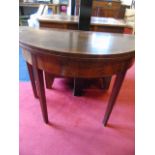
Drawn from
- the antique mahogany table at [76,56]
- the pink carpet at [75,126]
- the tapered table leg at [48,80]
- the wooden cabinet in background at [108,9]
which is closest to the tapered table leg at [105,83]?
the pink carpet at [75,126]

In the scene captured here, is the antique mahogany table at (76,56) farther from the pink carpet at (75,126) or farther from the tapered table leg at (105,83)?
the tapered table leg at (105,83)

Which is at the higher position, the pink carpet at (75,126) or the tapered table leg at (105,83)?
the tapered table leg at (105,83)

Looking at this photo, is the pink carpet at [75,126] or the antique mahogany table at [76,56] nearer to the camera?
the antique mahogany table at [76,56]

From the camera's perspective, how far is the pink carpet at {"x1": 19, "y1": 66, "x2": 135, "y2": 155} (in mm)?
1295

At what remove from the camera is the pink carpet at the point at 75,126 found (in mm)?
1295

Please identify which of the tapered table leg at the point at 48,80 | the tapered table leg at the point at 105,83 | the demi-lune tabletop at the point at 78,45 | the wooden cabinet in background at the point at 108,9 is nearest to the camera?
the demi-lune tabletop at the point at 78,45

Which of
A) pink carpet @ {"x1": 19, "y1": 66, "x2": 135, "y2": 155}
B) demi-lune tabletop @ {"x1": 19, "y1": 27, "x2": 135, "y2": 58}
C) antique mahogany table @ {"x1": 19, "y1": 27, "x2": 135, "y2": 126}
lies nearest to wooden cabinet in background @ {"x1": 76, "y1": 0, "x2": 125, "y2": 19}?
pink carpet @ {"x1": 19, "y1": 66, "x2": 135, "y2": 155}

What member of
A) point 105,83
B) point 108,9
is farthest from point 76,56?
point 108,9

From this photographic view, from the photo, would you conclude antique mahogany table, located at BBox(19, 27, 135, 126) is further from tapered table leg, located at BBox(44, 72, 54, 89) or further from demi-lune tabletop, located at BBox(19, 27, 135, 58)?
tapered table leg, located at BBox(44, 72, 54, 89)

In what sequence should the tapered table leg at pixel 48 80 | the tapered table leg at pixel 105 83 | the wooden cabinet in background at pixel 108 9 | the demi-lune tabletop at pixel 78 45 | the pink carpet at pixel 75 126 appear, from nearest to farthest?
the demi-lune tabletop at pixel 78 45 < the pink carpet at pixel 75 126 < the tapered table leg at pixel 48 80 < the tapered table leg at pixel 105 83 < the wooden cabinet in background at pixel 108 9

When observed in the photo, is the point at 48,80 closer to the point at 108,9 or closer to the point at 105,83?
the point at 105,83

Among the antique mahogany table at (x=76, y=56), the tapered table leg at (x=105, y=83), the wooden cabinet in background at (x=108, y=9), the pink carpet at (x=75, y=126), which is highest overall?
the wooden cabinet in background at (x=108, y=9)

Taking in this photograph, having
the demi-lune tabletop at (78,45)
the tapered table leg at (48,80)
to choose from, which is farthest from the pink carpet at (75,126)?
the demi-lune tabletop at (78,45)
